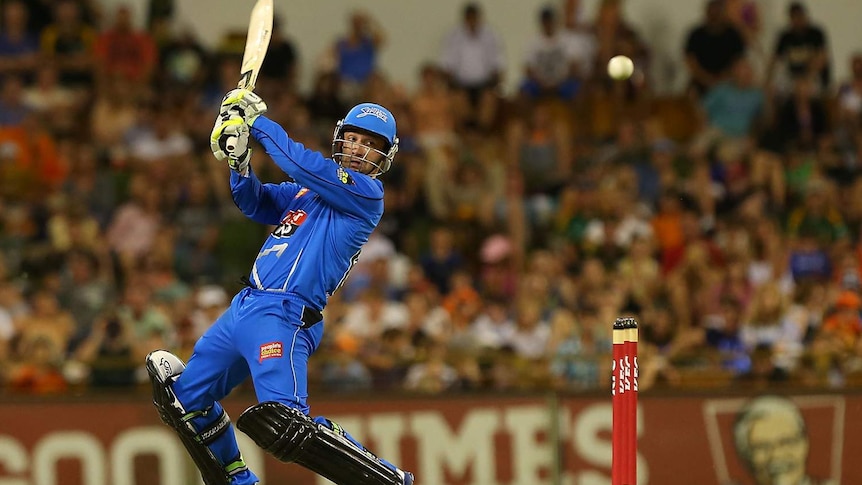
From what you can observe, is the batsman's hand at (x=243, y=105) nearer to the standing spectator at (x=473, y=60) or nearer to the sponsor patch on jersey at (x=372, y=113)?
the sponsor patch on jersey at (x=372, y=113)

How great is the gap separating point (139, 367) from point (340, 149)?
4754mm

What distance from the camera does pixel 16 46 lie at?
16.6 metres

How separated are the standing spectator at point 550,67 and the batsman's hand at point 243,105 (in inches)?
382

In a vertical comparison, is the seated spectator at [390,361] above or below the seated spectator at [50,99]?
below

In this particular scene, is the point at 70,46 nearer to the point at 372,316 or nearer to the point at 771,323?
the point at 372,316

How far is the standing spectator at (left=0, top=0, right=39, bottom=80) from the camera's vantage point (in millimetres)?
16484

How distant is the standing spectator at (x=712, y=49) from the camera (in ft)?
57.8

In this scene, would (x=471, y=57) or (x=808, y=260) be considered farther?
(x=471, y=57)

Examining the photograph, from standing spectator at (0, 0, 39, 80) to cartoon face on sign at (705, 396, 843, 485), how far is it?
857cm

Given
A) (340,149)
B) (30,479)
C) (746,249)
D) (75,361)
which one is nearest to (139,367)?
(75,361)

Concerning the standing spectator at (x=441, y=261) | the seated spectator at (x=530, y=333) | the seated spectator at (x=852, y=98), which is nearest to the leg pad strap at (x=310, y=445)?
the seated spectator at (x=530, y=333)

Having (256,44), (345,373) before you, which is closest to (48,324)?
(345,373)

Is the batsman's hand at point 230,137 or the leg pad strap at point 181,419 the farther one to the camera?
the leg pad strap at point 181,419

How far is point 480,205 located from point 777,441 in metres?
4.98
